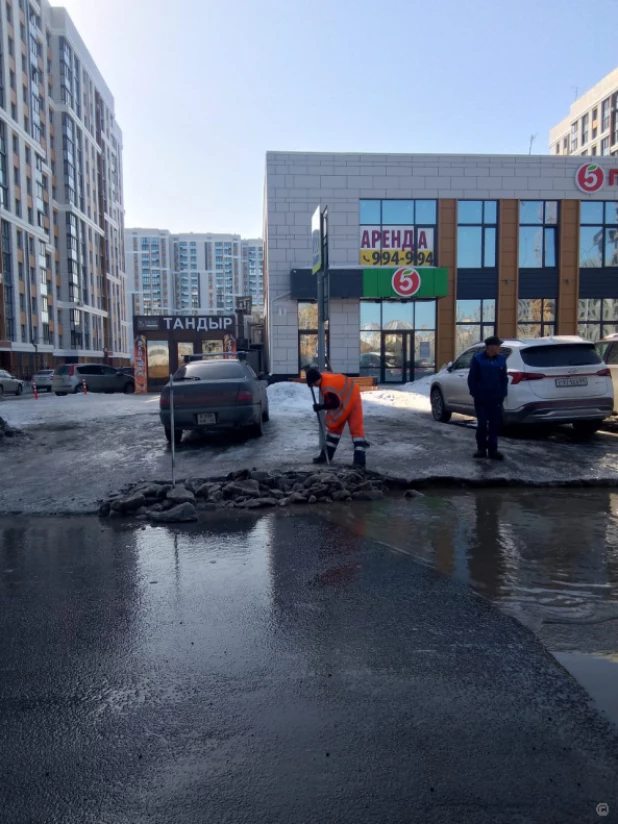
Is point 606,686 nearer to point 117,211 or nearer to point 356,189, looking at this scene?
point 356,189

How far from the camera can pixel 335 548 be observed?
5.39 meters

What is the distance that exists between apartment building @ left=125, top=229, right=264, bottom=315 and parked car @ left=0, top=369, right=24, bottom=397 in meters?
114

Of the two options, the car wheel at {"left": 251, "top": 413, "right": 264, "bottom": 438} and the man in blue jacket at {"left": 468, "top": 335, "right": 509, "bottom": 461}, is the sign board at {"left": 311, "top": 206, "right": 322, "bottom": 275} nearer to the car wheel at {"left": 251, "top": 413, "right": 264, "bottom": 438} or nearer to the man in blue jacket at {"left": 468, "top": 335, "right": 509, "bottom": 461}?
the man in blue jacket at {"left": 468, "top": 335, "right": 509, "bottom": 461}

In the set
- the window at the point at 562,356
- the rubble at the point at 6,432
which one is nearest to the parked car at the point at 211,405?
the rubble at the point at 6,432

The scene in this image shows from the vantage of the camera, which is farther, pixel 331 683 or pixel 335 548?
pixel 335 548

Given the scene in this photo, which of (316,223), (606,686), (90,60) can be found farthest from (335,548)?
(90,60)

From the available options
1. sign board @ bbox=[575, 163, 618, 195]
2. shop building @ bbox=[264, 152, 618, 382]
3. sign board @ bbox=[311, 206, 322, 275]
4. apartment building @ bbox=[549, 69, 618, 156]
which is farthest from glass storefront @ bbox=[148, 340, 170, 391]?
apartment building @ bbox=[549, 69, 618, 156]

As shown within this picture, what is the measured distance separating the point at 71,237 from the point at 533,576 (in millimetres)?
67909

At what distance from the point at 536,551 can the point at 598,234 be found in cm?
2691

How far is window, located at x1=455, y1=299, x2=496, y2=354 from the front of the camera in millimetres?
27906

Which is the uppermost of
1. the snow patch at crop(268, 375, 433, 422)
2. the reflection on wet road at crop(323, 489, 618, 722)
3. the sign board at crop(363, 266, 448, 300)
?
the sign board at crop(363, 266, 448, 300)

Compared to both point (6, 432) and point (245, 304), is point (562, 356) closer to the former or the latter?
point (6, 432)

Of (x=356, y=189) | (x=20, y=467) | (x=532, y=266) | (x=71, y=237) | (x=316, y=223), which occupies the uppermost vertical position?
(x=71, y=237)
